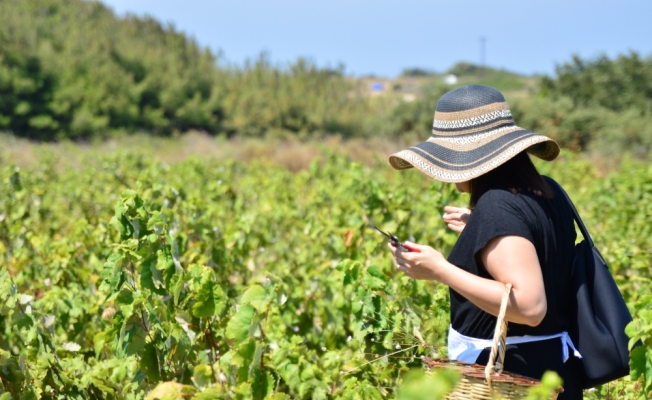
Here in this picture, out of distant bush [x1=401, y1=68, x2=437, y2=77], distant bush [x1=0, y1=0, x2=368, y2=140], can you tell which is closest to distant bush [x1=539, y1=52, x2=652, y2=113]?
Result: distant bush [x1=0, y1=0, x2=368, y2=140]

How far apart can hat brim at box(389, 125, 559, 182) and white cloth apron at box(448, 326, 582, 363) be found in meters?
0.40

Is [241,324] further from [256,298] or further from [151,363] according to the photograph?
[151,363]

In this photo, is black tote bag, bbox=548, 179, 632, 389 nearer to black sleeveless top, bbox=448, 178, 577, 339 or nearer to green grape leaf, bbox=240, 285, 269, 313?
black sleeveless top, bbox=448, 178, 577, 339

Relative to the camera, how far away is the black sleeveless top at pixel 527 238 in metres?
1.49

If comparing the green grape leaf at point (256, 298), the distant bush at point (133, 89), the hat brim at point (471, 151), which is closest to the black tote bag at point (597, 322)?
the hat brim at point (471, 151)

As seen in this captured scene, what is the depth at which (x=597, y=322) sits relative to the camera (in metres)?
1.64

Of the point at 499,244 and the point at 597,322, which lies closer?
the point at 499,244

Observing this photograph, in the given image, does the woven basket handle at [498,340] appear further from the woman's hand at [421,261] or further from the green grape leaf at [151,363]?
the green grape leaf at [151,363]

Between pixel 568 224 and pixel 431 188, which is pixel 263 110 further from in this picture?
pixel 568 224

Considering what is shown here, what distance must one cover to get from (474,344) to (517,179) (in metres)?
0.42

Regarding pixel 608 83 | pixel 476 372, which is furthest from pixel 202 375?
pixel 608 83

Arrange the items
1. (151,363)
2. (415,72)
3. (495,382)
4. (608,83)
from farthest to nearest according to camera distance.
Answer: (415,72) < (608,83) < (151,363) < (495,382)

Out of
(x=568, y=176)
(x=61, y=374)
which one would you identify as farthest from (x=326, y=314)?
(x=568, y=176)

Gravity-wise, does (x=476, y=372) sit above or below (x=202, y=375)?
above
